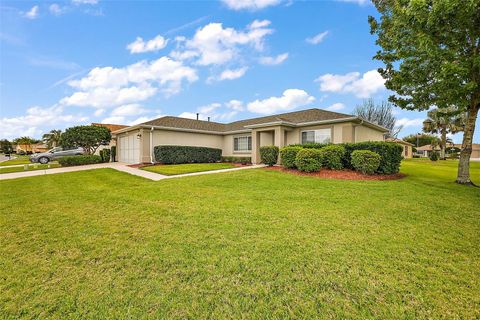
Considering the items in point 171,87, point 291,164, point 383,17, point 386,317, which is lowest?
point 386,317

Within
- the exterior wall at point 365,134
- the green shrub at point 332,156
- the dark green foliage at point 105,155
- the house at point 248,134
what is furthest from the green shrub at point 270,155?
the dark green foliage at point 105,155

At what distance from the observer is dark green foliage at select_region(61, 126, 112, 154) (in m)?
20.1

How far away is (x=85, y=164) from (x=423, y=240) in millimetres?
22667

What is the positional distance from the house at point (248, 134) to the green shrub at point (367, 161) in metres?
3.59

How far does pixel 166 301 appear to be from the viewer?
8.27 ft

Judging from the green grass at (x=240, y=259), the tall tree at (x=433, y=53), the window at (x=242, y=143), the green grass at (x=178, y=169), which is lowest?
the green grass at (x=240, y=259)

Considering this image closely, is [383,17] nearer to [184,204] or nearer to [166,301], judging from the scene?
[184,204]

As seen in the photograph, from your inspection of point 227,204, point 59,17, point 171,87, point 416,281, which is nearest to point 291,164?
point 227,204

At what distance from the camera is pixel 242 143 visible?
20.5 metres

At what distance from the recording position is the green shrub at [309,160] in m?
11.3

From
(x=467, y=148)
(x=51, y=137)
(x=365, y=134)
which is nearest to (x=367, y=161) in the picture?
(x=467, y=148)

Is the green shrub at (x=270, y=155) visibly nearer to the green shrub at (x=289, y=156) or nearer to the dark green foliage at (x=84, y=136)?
the green shrub at (x=289, y=156)

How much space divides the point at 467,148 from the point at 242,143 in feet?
48.1

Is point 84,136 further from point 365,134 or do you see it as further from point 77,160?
point 365,134
